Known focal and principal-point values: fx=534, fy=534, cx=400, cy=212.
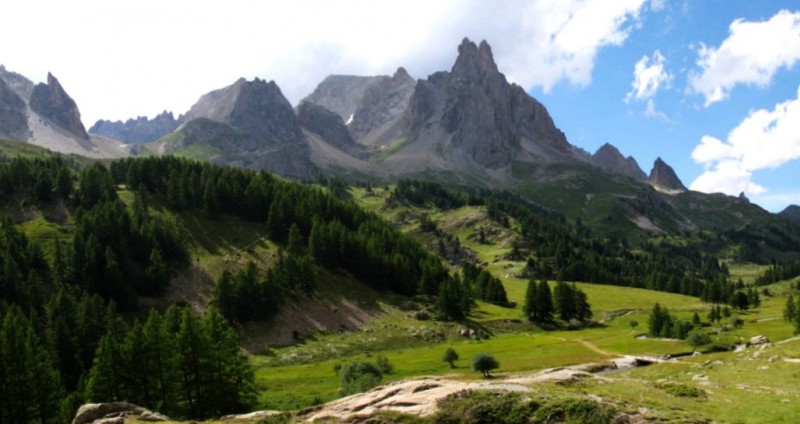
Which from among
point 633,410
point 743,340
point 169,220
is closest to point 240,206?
point 169,220

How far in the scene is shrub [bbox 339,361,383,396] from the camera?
180 ft

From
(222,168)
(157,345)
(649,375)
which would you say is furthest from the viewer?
(222,168)

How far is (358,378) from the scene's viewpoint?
197ft

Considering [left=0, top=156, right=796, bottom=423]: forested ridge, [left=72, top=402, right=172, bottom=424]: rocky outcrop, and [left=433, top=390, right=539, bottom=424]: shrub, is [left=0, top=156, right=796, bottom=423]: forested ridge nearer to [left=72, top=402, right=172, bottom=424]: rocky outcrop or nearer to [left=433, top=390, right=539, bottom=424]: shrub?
[left=72, top=402, right=172, bottom=424]: rocky outcrop

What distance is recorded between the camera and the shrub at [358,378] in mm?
54781

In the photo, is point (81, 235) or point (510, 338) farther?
point (81, 235)

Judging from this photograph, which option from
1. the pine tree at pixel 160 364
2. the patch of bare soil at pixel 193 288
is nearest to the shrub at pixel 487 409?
the pine tree at pixel 160 364

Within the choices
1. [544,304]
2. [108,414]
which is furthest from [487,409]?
[544,304]

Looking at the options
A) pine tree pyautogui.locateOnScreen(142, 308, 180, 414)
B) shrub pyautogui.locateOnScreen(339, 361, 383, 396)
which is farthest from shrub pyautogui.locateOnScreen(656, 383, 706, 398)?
pine tree pyautogui.locateOnScreen(142, 308, 180, 414)

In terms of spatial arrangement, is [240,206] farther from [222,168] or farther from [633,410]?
[633,410]

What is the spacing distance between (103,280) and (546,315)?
10304 cm

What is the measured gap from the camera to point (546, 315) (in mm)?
135750

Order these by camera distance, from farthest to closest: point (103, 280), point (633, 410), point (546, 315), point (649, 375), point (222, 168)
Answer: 1. point (222, 168)
2. point (546, 315)
3. point (103, 280)
4. point (649, 375)
5. point (633, 410)

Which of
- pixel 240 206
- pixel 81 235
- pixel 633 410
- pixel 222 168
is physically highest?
pixel 222 168
